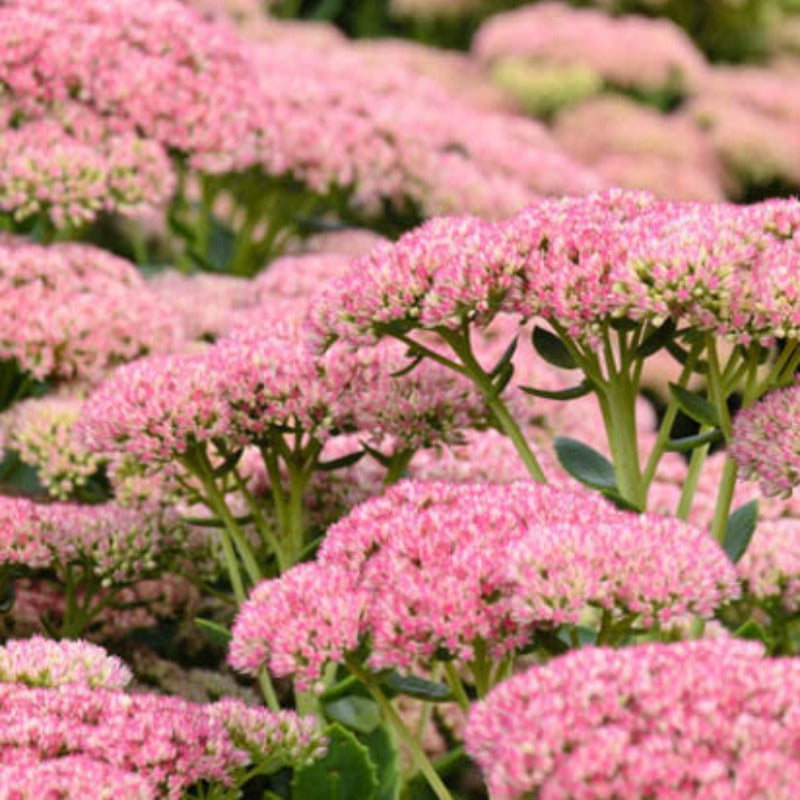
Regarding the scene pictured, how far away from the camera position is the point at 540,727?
91 cm

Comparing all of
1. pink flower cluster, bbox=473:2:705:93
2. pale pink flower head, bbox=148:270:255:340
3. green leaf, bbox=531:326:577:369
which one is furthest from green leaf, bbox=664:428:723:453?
pink flower cluster, bbox=473:2:705:93

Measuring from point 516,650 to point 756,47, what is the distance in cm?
344

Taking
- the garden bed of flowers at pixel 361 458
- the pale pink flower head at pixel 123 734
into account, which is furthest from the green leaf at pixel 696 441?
the pale pink flower head at pixel 123 734

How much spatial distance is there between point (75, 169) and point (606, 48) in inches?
72.6

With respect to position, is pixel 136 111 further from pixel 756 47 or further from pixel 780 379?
pixel 756 47

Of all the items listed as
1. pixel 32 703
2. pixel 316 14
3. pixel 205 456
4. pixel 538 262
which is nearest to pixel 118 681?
pixel 32 703

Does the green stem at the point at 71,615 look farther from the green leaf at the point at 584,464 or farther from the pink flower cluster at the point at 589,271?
the green leaf at the point at 584,464

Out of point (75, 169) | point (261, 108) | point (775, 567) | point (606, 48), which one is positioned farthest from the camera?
point (606, 48)

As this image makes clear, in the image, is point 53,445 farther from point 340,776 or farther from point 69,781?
point 69,781

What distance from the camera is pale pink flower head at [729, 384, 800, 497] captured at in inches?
49.9

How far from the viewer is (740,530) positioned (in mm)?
1422

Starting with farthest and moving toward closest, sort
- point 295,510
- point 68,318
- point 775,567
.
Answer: point 68,318
point 775,567
point 295,510

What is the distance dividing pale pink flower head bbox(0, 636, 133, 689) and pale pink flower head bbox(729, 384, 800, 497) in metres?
0.53

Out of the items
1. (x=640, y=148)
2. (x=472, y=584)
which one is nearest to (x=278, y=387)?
(x=472, y=584)
